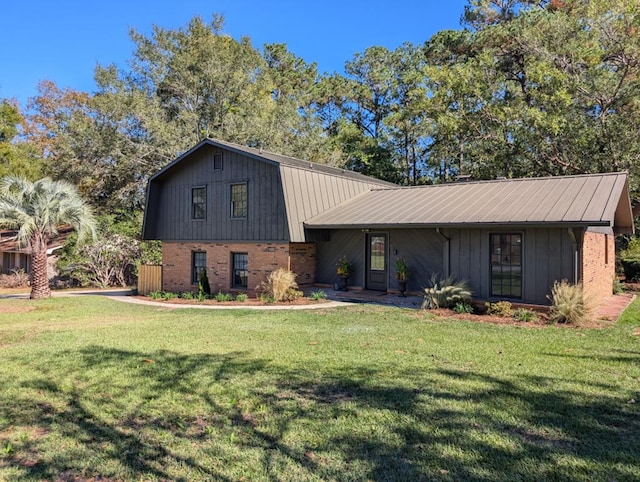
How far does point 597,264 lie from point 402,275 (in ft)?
18.3

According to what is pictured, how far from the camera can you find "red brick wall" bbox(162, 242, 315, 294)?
583 inches

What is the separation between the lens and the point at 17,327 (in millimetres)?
9320

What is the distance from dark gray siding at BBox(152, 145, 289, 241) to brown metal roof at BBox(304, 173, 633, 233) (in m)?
1.48

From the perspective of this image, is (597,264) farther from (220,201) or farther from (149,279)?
(149,279)

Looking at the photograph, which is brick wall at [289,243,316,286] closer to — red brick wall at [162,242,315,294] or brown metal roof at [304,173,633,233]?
red brick wall at [162,242,315,294]

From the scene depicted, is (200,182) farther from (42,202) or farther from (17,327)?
(17,327)

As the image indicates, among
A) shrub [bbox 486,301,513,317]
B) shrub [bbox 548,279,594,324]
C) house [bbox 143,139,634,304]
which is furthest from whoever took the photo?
house [bbox 143,139,634,304]

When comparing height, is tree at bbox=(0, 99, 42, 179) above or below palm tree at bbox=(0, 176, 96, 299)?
above

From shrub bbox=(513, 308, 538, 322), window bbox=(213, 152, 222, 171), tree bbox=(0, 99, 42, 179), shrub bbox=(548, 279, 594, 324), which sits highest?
tree bbox=(0, 99, 42, 179)

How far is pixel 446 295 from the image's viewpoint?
37.2 feet

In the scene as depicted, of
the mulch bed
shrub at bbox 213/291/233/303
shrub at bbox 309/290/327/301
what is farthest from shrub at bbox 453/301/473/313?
shrub at bbox 213/291/233/303

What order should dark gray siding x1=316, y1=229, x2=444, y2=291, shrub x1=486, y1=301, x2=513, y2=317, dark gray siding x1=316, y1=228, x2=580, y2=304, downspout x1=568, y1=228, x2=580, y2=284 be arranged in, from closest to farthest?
downspout x1=568, y1=228, x2=580, y2=284, shrub x1=486, y1=301, x2=513, y2=317, dark gray siding x1=316, y1=228, x2=580, y2=304, dark gray siding x1=316, y1=229, x2=444, y2=291

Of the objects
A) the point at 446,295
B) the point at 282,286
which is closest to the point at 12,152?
the point at 282,286

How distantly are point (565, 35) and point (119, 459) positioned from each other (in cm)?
2387
